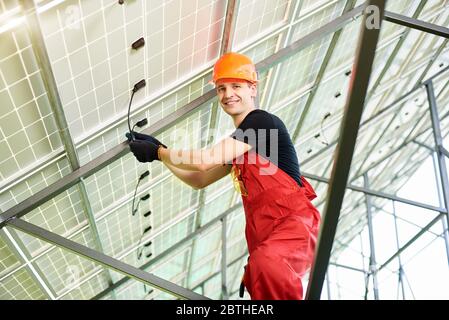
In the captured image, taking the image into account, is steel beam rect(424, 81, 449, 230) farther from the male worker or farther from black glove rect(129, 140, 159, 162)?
black glove rect(129, 140, 159, 162)

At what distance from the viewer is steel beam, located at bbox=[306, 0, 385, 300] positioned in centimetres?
267

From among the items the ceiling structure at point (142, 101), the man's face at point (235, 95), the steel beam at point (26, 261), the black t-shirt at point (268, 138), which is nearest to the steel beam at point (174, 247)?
the ceiling structure at point (142, 101)

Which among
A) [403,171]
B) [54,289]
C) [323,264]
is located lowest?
[323,264]

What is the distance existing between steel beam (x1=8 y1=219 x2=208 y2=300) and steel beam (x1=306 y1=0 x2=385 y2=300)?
3060 millimetres

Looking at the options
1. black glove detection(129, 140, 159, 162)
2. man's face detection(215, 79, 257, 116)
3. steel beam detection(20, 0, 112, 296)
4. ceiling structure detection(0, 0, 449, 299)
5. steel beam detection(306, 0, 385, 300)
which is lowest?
steel beam detection(306, 0, 385, 300)

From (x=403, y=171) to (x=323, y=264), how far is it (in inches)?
722

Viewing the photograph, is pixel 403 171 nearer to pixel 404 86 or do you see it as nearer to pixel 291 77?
pixel 404 86

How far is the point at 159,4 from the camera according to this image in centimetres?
497

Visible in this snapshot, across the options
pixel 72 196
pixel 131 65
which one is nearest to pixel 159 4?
pixel 131 65

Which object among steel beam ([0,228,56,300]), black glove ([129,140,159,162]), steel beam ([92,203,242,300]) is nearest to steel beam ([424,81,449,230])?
steel beam ([92,203,242,300])

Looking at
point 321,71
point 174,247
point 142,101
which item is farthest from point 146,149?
point 174,247

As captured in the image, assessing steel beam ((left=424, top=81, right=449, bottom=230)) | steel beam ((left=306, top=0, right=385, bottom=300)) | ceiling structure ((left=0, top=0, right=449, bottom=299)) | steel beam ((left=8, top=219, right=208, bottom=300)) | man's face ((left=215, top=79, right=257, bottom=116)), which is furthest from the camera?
steel beam ((left=424, top=81, right=449, bottom=230))

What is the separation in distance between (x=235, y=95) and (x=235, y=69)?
0.66 ft

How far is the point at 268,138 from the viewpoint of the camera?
12.3 ft
